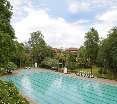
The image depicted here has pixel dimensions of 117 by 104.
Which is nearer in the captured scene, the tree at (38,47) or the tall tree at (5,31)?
the tall tree at (5,31)

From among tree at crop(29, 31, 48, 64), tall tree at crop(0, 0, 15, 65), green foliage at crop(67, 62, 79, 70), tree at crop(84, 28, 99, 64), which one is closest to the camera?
tall tree at crop(0, 0, 15, 65)

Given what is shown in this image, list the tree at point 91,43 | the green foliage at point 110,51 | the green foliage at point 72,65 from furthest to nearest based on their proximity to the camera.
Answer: the green foliage at point 72,65 → the tree at point 91,43 → the green foliage at point 110,51

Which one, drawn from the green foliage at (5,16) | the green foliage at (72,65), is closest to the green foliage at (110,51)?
the green foliage at (72,65)

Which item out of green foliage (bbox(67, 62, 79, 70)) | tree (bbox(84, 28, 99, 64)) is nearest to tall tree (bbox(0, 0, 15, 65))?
tree (bbox(84, 28, 99, 64))

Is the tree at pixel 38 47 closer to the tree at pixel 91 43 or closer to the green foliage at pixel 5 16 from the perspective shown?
the tree at pixel 91 43

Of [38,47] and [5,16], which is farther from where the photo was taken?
[38,47]

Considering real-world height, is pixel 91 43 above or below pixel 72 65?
above

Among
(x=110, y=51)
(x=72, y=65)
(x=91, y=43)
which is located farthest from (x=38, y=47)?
(x=110, y=51)

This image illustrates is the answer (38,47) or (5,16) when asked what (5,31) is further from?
(38,47)

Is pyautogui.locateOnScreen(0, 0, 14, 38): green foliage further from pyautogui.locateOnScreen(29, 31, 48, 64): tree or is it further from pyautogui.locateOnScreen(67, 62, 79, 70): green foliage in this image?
pyautogui.locateOnScreen(29, 31, 48, 64): tree

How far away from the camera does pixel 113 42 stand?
4134 centimetres

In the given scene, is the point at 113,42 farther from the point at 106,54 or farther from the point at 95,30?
the point at 95,30

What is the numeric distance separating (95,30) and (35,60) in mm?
25498

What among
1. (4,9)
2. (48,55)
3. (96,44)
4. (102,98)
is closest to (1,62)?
(4,9)
